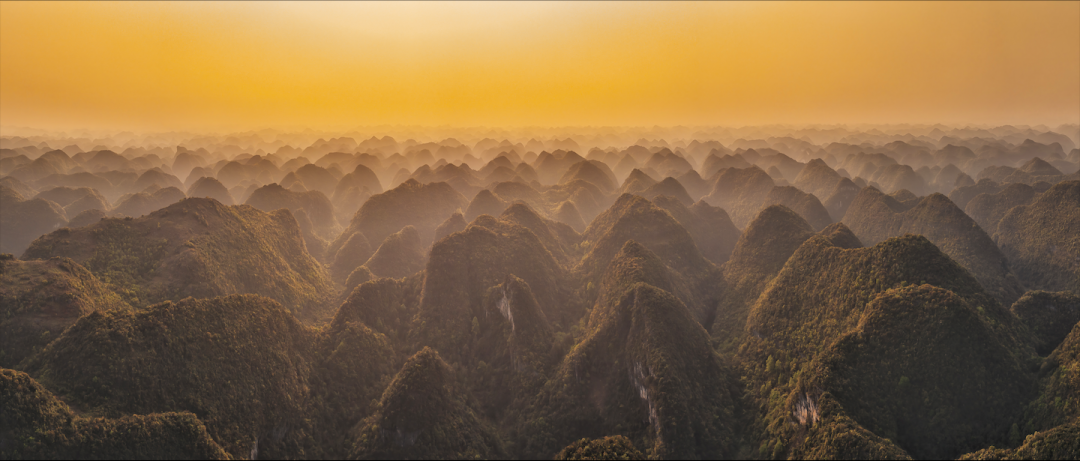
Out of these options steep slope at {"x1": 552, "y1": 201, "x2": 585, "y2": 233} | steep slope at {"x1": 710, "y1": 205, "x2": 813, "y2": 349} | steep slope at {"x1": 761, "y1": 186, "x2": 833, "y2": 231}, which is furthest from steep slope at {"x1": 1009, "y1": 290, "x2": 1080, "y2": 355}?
steep slope at {"x1": 552, "y1": 201, "x2": 585, "y2": 233}

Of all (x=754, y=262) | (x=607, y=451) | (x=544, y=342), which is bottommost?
(x=607, y=451)

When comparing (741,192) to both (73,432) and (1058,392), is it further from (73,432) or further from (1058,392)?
(73,432)

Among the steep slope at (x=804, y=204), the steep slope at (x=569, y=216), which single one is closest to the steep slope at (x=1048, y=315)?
the steep slope at (x=804, y=204)

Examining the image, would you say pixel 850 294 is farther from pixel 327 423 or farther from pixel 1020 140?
pixel 1020 140

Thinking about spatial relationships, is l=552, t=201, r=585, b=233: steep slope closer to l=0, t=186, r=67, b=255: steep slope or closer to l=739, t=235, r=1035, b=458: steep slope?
l=739, t=235, r=1035, b=458: steep slope

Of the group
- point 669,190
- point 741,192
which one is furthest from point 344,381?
point 741,192

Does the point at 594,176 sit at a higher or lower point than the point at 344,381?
higher
